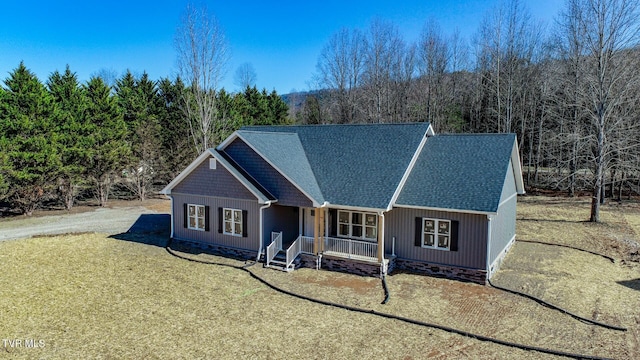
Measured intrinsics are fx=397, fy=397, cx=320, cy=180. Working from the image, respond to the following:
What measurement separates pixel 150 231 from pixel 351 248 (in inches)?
474

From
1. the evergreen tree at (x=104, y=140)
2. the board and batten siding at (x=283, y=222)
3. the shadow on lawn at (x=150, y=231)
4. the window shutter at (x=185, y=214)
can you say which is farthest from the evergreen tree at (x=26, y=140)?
the board and batten siding at (x=283, y=222)

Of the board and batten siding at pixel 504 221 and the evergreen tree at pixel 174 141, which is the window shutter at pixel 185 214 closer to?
the board and batten siding at pixel 504 221

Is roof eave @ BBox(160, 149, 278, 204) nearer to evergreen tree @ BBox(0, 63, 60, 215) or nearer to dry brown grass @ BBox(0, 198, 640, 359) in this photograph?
dry brown grass @ BBox(0, 198, 640, 359)

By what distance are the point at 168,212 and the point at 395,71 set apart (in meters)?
27.7

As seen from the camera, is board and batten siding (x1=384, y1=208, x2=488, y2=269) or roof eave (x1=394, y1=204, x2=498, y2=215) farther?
board and batten siding (x1=384, y1=208, x2=488, y2=269)

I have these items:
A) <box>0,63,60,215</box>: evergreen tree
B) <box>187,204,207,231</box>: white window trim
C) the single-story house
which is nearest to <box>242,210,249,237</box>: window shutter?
the single-story house

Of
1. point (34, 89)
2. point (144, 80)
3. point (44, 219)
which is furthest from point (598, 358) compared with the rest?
point (144, 80)

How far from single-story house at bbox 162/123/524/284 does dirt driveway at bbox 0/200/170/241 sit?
18.0 ft

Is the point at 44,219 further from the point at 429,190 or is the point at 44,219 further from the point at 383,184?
the point at 429,190

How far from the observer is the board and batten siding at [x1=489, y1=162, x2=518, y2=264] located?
48.4ft

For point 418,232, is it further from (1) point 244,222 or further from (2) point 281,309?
(1) point 244,222

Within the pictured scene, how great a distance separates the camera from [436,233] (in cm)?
1472

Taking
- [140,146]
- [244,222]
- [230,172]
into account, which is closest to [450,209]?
[244,222]

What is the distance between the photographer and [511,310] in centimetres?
1148
